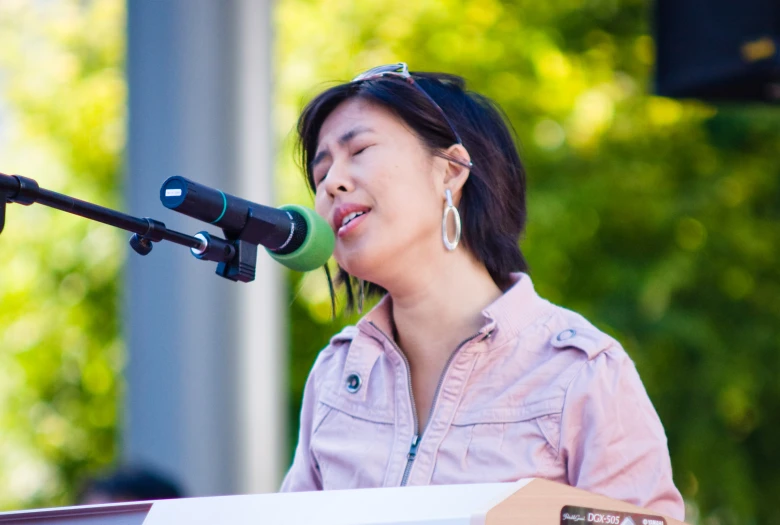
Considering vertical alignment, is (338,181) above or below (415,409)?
above

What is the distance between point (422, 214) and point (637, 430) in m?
0.55

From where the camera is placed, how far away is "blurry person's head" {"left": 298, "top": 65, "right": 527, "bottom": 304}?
73.4 inches

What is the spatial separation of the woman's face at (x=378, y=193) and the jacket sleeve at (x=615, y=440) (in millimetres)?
400

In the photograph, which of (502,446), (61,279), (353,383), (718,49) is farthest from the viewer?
(61,279)

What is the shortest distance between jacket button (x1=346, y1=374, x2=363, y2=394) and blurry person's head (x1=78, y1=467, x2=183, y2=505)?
1.43 meters

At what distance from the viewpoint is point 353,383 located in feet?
6.49

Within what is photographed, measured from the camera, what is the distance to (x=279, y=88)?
6.06 metres

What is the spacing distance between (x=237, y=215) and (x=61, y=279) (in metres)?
5.95

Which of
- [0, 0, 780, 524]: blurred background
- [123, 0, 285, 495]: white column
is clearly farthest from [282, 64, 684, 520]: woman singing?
[123, 0, 285, 495]: white column

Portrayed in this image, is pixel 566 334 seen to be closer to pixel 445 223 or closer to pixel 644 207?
pixel 445 223

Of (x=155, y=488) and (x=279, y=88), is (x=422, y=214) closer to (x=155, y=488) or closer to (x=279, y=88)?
(x=155, y=488)

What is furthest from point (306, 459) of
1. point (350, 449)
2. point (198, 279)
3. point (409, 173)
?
point (198, 279)

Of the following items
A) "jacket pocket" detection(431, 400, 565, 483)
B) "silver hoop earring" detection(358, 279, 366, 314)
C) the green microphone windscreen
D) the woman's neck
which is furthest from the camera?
"silver hoop earring" detection(358, 279, 366, 314)

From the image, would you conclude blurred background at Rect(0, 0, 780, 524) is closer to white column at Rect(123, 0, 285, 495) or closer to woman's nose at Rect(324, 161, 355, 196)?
white column at Rect(123, 0, 285, 495)
